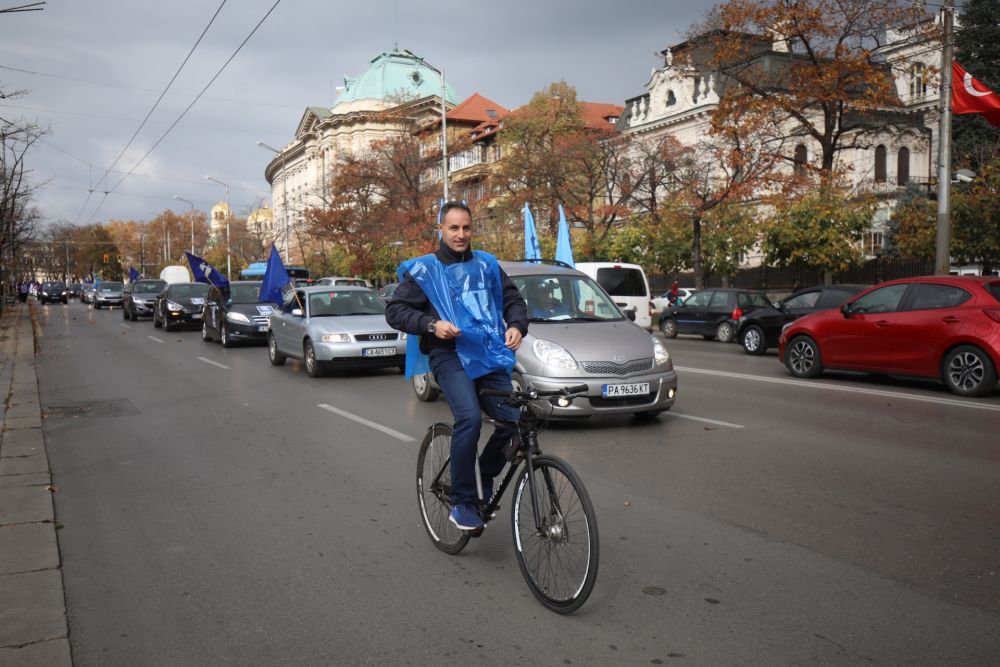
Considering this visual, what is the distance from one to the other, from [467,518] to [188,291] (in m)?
26.9

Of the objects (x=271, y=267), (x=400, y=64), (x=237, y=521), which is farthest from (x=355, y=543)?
(x=400, y=64)

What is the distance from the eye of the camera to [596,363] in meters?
8.85

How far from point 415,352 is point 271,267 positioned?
14120 millimetres

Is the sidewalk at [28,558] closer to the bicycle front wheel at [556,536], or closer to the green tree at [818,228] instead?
the bicycle front wheel at [556,536]

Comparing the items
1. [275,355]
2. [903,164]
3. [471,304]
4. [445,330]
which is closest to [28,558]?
[445,330]

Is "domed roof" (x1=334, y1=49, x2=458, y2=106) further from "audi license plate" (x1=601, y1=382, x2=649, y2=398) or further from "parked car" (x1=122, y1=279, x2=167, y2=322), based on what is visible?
"audi license plate" (x1=601, y1=382, x2=649, y2=398)

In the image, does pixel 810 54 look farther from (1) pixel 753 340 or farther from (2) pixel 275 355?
(2) pixel 275 355

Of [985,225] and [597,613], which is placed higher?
[985,225]

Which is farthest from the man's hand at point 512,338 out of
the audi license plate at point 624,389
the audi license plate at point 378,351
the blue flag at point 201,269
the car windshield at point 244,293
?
the blue flag at point 201,269

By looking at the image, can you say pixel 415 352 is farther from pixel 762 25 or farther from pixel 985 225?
pixel 985 225

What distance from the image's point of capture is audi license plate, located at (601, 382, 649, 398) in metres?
8.74

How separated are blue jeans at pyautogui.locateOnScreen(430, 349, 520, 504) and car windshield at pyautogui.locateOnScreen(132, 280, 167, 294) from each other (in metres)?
34.9

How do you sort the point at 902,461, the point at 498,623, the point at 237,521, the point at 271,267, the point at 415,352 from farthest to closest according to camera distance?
1. the point at 271,267
2. the point at 902,461
3. the point at 237,521
4. the point at 415,352
5. the point at 498,623

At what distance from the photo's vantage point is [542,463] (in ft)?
13.7
